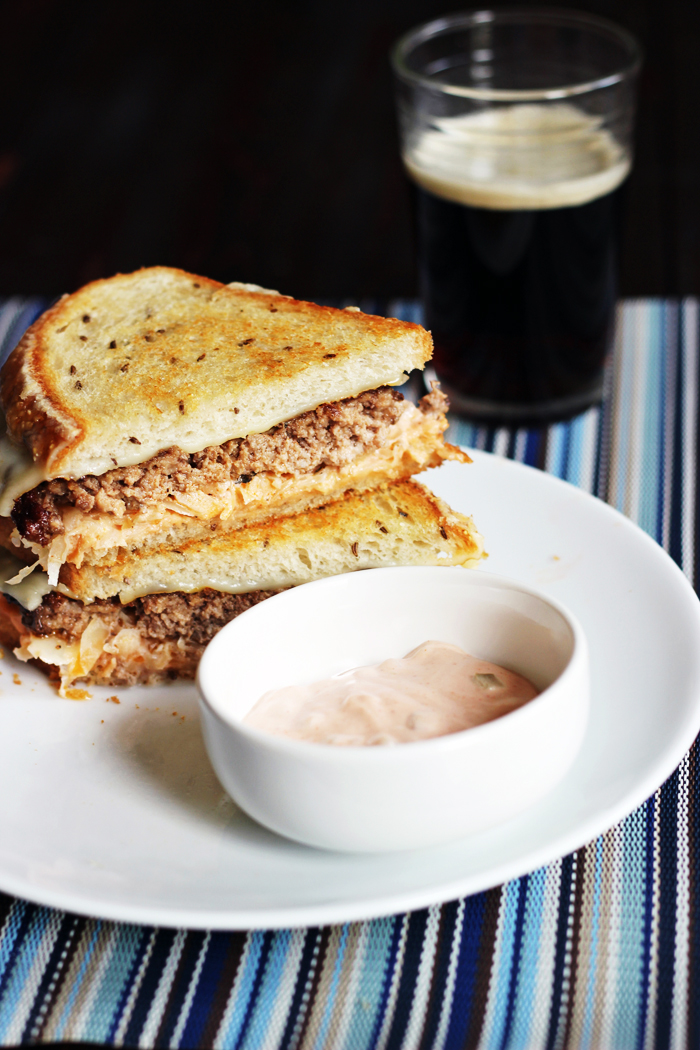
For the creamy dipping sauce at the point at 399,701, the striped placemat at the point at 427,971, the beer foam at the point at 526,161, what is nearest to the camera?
the striped placemat at the point at 427,971

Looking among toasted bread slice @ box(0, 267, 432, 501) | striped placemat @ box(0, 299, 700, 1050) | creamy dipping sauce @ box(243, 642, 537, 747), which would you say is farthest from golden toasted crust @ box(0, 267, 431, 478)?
striped placemat @ box(0, 299, 700, 1050)

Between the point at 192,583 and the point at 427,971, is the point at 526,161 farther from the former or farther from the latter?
the point at 427,971

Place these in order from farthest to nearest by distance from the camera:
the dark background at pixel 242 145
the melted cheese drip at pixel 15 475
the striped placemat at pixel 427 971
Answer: the dark background at pixel 242 145
the melted cheese drip at pixel 15 475
the striped placemat at pixel 427 971

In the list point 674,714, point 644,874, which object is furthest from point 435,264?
point 644,874

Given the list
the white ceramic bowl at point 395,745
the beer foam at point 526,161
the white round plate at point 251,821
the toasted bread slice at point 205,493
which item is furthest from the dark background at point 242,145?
the white ceramic bowl at point 395,745

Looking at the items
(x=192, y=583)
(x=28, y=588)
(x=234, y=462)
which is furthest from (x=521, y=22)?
(x=28, y=588)

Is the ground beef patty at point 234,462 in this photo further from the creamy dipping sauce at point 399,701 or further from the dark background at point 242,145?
the dark background at point 242,145

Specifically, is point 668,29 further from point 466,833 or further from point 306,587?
point 466,833
